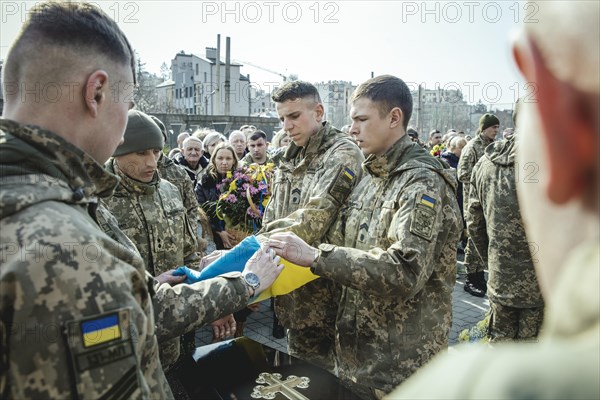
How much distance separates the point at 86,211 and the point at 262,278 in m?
1.07

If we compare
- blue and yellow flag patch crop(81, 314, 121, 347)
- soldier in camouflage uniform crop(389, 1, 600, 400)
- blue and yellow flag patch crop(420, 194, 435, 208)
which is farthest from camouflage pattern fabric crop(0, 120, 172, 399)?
blue and yellow flag patch crop(420, 194, 435, 208)

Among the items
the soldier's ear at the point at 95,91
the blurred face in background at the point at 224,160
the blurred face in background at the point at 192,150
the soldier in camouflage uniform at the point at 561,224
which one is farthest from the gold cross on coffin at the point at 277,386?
the blurred face in background at the point at 192,150

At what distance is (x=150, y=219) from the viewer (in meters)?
3.41

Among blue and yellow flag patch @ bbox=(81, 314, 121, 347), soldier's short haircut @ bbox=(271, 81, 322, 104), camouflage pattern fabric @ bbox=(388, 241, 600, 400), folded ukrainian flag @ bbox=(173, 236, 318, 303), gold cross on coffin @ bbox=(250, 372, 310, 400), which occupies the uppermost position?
soldier's short haircut @ bbox=(271, 81, 322, 104)

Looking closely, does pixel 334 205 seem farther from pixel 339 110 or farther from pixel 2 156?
pixel 339 110

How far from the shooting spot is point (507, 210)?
429cm

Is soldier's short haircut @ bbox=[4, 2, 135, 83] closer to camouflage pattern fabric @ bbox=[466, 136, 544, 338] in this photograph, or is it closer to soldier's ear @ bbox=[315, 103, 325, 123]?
soldier's ear @ bbox=[315, 103, 325, 123]

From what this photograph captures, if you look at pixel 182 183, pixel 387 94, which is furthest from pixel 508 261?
pixel 182 183

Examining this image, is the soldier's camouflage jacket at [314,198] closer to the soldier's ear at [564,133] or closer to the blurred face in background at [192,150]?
the soldier's ear at [564,133]

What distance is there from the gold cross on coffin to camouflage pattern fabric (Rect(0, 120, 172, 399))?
1071mm

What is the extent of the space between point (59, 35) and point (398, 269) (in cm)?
185

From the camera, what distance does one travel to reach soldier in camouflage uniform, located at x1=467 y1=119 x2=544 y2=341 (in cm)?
424

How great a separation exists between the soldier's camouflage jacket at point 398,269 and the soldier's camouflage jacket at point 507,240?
73.0 inches

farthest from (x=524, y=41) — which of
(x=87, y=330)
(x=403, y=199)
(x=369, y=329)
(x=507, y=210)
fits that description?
(x=507, y=210)
